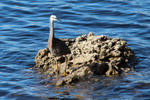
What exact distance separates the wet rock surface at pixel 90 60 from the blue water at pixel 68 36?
0.25 meters

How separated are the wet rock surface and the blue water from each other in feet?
0.83

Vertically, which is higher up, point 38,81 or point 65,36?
point 65,36

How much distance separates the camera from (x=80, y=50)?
10508 millimetres

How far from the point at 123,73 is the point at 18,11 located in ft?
30.1

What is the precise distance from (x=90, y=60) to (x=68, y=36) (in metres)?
4.08

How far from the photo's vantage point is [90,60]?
1003cm

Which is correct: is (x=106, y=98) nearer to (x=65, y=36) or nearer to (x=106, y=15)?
(x=65, y=36)

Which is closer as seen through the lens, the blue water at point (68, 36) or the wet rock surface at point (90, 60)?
the blue water at point (68, 36)

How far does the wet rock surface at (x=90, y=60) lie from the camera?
9.69 m

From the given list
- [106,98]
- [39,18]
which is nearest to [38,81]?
[106,98]

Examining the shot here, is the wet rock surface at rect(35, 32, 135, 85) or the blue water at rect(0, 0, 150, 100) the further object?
the wet rock surface at rect(35, 32, 135, 85)

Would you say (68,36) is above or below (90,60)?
above

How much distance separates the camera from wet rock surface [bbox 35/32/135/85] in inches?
381

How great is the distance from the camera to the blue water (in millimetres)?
9195
